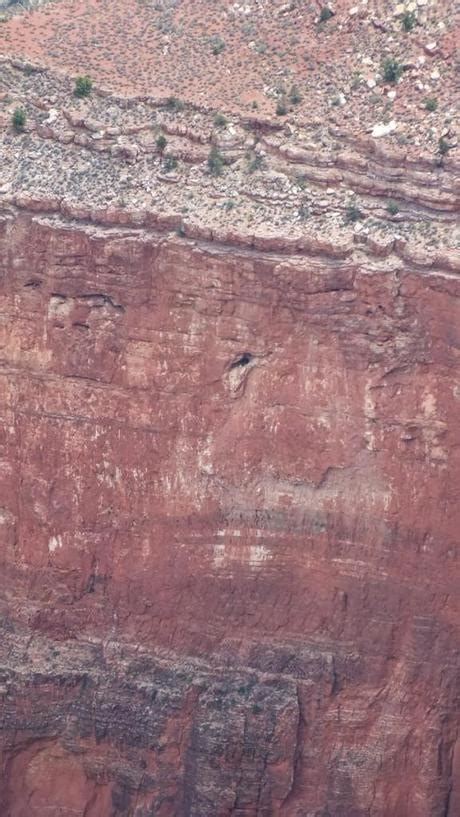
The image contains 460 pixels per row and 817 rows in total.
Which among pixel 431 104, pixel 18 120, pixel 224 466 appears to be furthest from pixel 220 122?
pixel 224 466

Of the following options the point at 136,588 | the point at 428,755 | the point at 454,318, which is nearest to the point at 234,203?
the point at 454,318

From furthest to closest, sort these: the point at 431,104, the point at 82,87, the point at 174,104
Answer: the point at 82,87, the point at 174,104, the point at 431,104

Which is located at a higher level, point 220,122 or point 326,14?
point 326,14

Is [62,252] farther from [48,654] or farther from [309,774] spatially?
[309,774]

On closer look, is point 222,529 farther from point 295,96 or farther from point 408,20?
point 408,20

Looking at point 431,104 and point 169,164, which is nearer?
point 431,104

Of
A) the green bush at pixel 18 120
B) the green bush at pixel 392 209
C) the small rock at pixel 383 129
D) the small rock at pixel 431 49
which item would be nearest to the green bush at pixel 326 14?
the small rock at pixel 431 49
